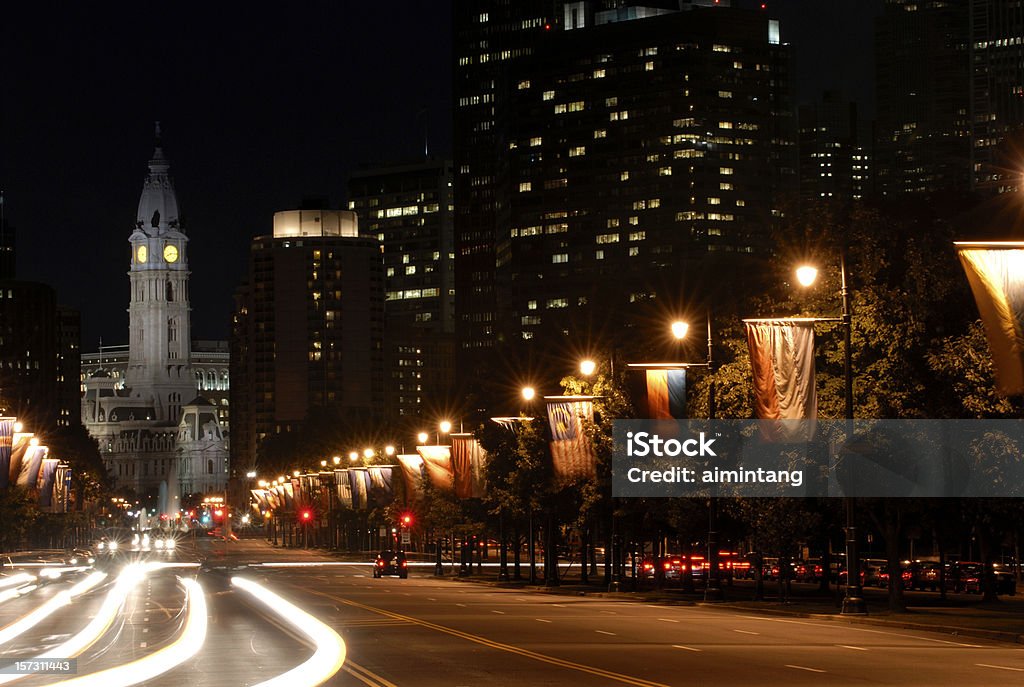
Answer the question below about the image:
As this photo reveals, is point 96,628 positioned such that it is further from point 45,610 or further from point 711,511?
point 711,511

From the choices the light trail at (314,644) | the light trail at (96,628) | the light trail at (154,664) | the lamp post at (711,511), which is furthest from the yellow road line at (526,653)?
the lamp post at (711,511)

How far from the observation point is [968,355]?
1690 inches

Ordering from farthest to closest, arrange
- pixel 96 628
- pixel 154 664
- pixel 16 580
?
pixel 16 580, pixel 96 628, pixel 154 664

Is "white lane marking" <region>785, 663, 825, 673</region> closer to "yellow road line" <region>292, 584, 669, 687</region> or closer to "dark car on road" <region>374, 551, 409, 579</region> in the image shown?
"yellow road line" <region>292, 584, 669, 687</region>

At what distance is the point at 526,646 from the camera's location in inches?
1425

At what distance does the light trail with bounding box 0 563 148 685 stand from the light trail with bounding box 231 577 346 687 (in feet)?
15.3

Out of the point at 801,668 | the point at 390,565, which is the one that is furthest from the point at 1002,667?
the point at 390,565

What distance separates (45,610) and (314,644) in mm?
20778

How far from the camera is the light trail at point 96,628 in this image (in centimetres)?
3460

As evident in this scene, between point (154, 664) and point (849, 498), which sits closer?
point (154, 664)

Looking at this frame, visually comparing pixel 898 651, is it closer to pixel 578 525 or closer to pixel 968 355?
pixel 968 355

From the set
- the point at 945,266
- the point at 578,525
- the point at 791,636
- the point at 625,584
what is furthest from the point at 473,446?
the point at 791,636

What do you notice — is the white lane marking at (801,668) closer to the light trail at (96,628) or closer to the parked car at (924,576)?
the light trail at (96,628)

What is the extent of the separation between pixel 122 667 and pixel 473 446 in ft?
141
